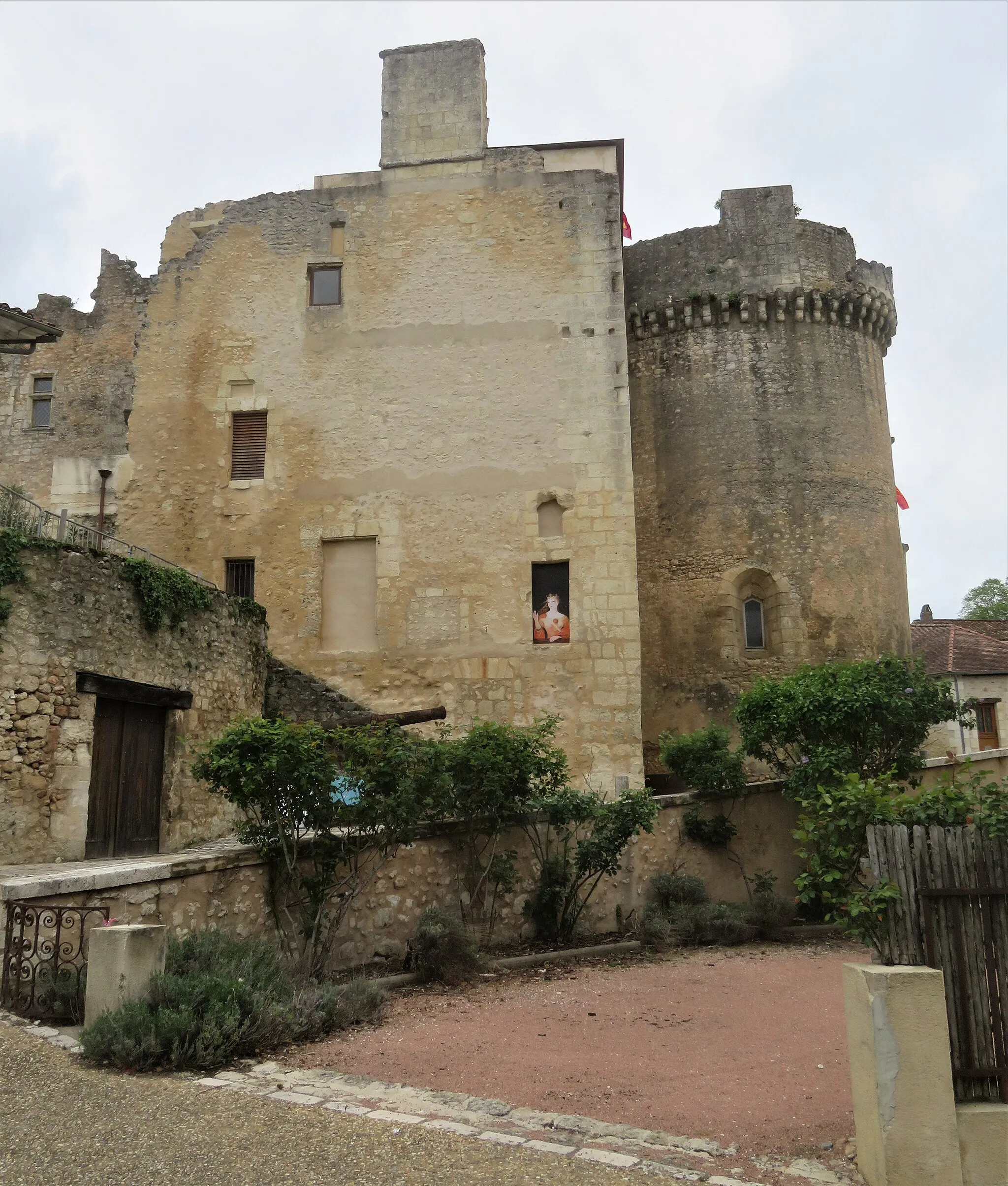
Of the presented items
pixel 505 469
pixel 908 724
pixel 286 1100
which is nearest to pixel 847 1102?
pixel 286 1100

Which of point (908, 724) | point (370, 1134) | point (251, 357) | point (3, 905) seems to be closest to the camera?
point (370, 1134)

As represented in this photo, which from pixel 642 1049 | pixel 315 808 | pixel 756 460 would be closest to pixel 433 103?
pixel 756 460

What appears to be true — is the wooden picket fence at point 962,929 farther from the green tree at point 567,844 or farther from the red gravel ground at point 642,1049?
the green tree at point 567,844

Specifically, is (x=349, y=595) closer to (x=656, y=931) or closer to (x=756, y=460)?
(x=656, y=931)

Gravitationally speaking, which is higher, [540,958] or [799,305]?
[799,305]

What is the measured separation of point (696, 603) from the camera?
2188cm

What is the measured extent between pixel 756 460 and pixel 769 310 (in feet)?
11.5

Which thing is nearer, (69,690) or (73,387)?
(69,690)

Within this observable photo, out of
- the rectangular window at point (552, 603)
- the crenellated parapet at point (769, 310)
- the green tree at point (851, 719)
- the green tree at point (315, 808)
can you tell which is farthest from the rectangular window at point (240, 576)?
the crenellated parapet at point (769, 310)

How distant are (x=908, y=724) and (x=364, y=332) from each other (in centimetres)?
1189

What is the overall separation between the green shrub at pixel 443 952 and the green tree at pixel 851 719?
20.3ft

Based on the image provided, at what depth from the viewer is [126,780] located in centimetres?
1202

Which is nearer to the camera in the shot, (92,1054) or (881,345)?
(92,1054)

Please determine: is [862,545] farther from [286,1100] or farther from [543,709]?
[286,1100]
